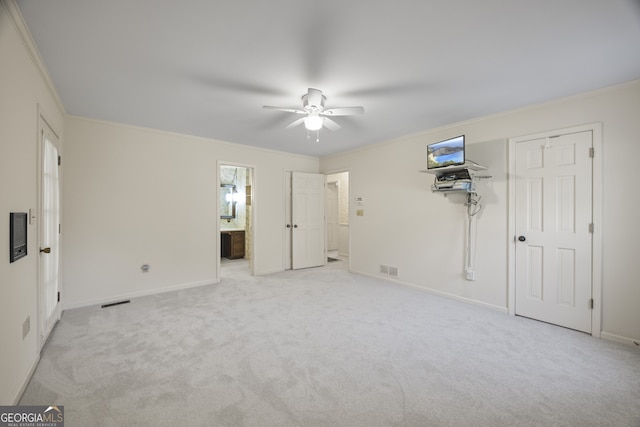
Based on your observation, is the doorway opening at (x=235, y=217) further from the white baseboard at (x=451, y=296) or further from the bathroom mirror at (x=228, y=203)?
the white baseboard at (x=451, y=296)

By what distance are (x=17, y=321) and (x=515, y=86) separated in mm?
4557

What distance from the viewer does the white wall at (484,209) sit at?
2.55m

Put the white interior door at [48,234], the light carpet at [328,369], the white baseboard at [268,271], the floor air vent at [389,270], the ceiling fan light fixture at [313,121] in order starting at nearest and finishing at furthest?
the light carpet at [328,369], the white interior door at [48,234], the ceiling fan light fixture at [313,121], the floor air vent at [389,270], the white baseboard at [268,271]

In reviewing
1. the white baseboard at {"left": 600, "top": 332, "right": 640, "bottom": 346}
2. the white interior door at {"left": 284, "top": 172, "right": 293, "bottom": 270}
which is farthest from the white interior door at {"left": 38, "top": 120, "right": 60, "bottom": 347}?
the white baseboard at {"left": 600, "top": 332, "right": 640, "bottom": 346}

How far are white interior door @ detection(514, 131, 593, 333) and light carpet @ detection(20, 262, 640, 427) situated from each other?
0.93 ft

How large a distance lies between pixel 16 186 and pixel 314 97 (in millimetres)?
2341

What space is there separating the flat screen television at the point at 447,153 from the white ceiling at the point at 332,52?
0.43 m

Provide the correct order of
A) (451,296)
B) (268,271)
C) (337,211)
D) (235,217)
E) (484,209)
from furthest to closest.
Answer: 1. (337,211)
2. (235,217)
3. (268,271)
4. (451,296)
5. (484,209)

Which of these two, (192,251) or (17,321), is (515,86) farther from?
(192,251)

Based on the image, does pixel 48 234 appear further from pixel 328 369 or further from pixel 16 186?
pixel 328 369

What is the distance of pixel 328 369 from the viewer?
2.11 metres

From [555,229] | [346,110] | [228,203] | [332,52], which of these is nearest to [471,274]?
[555,229]

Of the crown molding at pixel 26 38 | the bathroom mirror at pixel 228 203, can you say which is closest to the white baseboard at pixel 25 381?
the crown molding at pixel 26 38

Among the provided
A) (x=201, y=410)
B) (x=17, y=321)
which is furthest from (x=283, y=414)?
(x=17, y=321)
